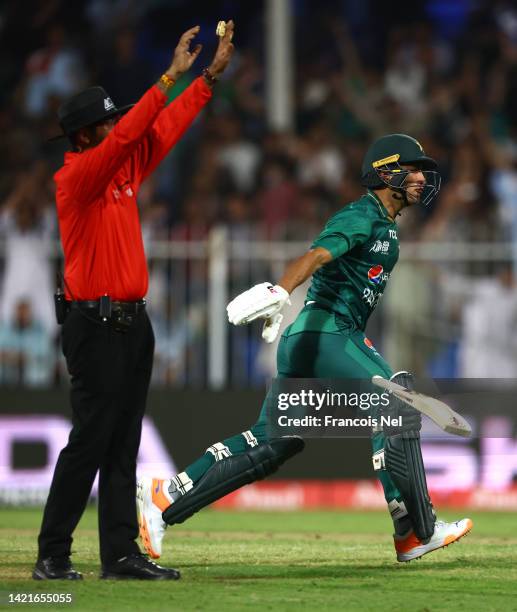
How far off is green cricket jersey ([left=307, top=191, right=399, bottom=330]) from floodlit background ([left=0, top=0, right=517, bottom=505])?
4.73 meters

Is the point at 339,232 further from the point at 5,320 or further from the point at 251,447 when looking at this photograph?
the point at 5,320

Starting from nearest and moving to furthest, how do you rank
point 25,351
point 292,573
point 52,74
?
point 292,573, point 25,351, point 52,74

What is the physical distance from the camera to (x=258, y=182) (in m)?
14.6

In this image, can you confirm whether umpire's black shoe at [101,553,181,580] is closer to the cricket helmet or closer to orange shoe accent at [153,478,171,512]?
orange shoe accent at [153,478,171,512]

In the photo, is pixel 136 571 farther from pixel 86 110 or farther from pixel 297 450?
pixel 86 110

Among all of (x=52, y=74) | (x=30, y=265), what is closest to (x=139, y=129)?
(x=30, y=265)

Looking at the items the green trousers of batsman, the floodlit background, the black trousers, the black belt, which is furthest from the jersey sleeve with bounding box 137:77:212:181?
the floodlit background

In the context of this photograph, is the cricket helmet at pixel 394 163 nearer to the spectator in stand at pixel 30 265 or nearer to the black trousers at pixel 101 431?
the black trousers at pixel 101 431

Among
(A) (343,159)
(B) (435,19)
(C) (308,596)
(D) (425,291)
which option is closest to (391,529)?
(D) (425,291)

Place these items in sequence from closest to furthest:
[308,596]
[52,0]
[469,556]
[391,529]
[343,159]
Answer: [308,596]
[469,556]
[391,529]
[343,159]
[52,0]

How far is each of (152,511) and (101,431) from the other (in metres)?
0.82

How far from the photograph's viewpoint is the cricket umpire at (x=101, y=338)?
6969mm

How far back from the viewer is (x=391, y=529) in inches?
413

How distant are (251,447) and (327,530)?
3.11m
